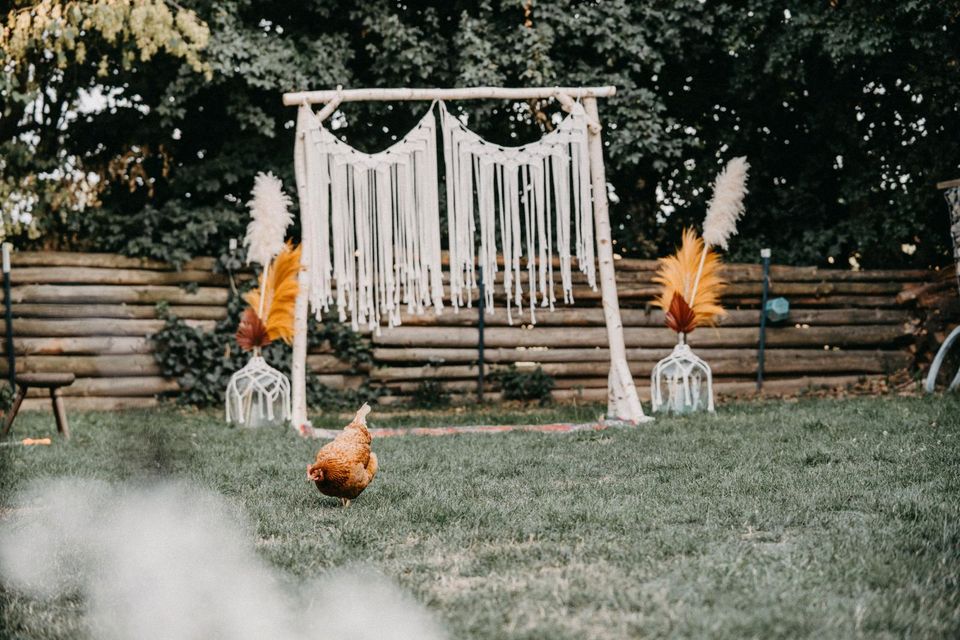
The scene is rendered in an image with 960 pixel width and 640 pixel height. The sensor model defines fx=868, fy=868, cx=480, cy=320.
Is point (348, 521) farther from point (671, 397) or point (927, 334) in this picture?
point (927, 334)

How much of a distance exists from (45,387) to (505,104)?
18.1ft

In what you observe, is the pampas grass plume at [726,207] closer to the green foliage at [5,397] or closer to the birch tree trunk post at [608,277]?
the birch tree trunk post at [608,277]

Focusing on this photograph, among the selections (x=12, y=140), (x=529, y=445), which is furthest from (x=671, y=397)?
(x=12, y=140)

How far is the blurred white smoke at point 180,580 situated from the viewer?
8.24ft

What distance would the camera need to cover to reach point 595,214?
6.64m

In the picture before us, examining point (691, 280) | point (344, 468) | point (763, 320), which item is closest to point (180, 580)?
point (344, 468)

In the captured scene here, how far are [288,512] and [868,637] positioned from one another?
2401mm

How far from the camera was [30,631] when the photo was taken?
2531mm

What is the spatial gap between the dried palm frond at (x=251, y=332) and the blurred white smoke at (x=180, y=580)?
304cm

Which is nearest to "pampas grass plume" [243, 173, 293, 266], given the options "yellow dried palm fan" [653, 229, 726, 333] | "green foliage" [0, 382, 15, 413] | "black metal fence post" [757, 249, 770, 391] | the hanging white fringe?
the hanging white fringe

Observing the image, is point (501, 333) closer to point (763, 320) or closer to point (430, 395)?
point (430, 395)

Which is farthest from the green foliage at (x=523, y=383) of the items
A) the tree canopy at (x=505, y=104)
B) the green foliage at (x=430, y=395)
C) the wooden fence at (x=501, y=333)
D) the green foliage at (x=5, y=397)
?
the green foliage at (x=5, y=397)

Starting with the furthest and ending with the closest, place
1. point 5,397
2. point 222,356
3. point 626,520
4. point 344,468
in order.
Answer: point 222,356, point 5,397, point 344,468, point 626,520

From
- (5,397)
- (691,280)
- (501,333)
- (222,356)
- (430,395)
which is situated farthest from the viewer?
(501,333)
